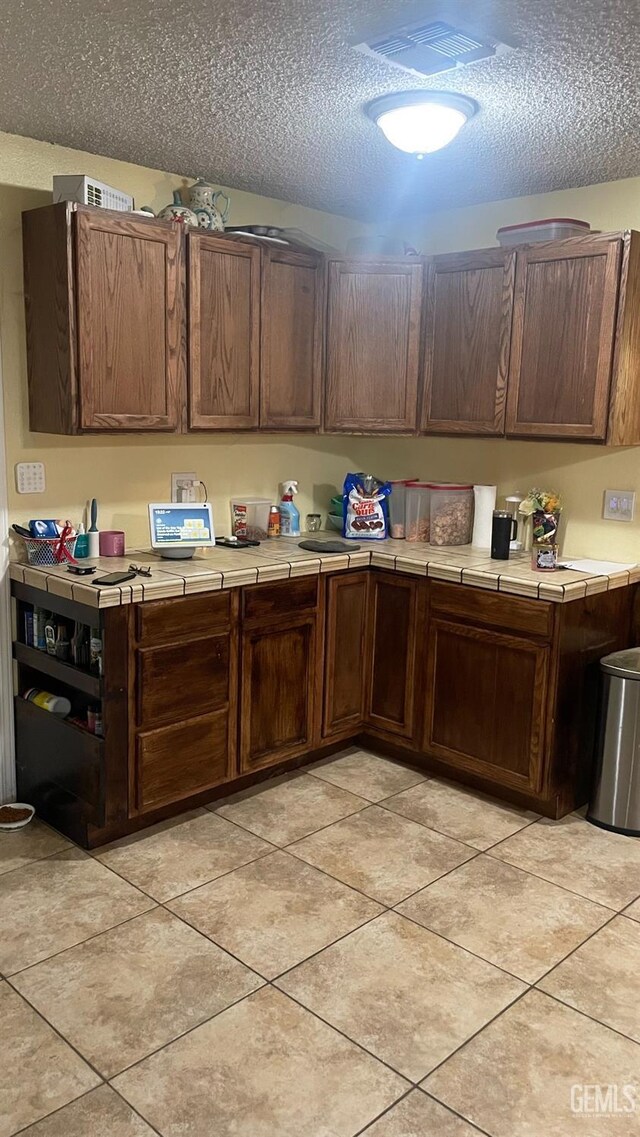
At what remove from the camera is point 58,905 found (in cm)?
261

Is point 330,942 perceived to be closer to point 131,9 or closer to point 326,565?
point 326,565

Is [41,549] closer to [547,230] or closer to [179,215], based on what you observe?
[179,215]

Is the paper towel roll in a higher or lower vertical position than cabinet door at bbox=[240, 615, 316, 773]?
higher

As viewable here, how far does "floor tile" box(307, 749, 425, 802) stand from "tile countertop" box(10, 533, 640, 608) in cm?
87

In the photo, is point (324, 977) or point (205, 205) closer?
point (324, 977)

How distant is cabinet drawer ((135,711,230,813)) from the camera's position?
117 inches

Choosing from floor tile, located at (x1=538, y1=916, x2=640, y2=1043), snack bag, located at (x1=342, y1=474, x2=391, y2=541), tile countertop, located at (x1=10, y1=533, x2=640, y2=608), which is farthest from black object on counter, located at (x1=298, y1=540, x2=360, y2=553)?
floor tile, located at (x1=538, y1=916, x2=640, y2=1043)

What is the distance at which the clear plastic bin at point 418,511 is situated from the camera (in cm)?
395

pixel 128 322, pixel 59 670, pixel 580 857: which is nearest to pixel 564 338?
pixel 128 322

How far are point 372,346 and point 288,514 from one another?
33.5 inches

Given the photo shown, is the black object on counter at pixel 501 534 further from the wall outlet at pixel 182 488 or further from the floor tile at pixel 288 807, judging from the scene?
the wall outlet at pixel 182 488

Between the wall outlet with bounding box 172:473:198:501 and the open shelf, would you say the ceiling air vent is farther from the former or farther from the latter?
the open shelf

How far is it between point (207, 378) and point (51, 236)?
75 cm

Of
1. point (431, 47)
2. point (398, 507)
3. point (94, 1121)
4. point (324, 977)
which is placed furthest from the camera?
point (398, 507)
